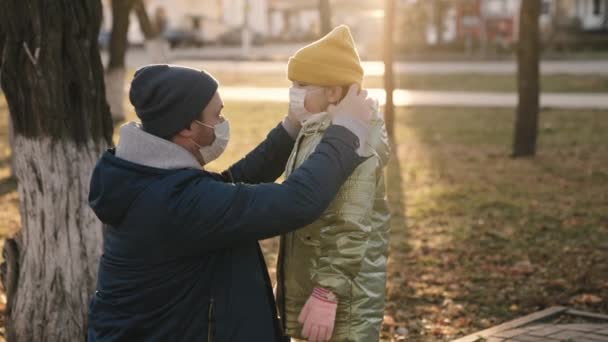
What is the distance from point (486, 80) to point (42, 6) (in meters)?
20.6

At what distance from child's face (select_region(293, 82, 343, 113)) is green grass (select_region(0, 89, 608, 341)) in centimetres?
279

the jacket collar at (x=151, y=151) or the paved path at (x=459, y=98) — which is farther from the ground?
the jacket collar at (x=151, y=151)

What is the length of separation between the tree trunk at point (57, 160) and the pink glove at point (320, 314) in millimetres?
2058

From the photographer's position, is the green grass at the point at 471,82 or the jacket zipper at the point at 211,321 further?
the green grass at the point at 471,82

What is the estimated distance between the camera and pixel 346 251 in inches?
113

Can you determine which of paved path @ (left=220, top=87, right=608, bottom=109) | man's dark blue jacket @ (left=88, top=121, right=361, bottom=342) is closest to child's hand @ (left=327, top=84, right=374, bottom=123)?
man's dark blue jacket @ (left=88, top=121, right=361, bottom=342)

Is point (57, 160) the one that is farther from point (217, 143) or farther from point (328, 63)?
point (328, 63)

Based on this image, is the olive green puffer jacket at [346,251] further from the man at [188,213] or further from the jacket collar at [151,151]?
the jacket collar at [151,151]

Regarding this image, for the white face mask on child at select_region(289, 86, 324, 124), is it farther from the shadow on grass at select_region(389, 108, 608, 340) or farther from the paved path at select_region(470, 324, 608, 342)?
the shadow on grass at select_region(389, 108, 608, 340)

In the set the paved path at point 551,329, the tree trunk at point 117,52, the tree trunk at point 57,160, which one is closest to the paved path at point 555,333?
the paved path at point 551,329

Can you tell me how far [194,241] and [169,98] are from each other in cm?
42

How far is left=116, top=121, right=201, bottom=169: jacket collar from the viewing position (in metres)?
2.69

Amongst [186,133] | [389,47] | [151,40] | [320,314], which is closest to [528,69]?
[389,47]

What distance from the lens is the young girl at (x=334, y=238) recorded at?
2.88m
